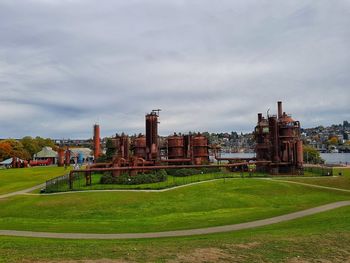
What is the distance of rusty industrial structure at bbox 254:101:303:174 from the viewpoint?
6519 centimetres

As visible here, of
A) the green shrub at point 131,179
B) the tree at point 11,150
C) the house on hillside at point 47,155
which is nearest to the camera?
the green shrub at point 131,179

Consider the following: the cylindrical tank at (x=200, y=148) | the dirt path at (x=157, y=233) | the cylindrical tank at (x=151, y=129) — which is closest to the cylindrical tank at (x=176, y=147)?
the cylindrical tank at (x=200, y=148)

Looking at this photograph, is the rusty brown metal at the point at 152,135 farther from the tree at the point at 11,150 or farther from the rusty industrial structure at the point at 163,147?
the tree at the point at 11,150

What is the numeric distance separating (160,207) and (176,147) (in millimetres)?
37393

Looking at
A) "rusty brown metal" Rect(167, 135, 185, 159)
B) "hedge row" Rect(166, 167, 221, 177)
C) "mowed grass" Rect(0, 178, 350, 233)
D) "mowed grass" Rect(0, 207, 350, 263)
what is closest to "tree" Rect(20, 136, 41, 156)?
"rusty brown metal" Rect(167, 135, 185, 159)

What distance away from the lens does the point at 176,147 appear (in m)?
71.8

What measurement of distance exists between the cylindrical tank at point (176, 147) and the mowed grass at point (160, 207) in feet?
84.7

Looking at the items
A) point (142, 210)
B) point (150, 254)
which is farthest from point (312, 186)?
point (150, 254)

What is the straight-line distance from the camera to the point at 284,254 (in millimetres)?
15000

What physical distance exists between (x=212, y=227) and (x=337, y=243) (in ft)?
30.2

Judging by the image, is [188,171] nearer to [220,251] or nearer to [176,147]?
[176,147]

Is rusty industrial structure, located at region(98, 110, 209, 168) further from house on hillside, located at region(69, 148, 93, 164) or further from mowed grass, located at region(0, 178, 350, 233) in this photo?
house on hillside, located at region(69, 148, 93, 164)

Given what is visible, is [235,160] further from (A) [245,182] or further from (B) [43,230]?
(B) [43,230]

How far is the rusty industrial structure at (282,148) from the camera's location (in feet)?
214
